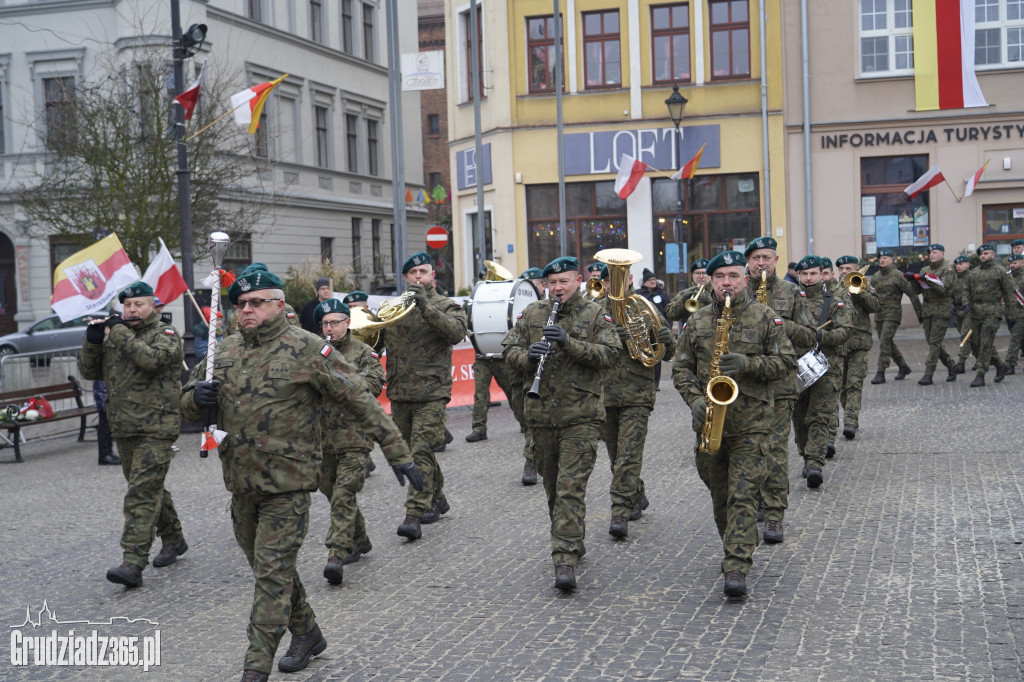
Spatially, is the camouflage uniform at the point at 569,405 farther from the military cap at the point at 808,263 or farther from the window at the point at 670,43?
the window at the point at 670,43

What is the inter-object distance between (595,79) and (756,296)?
21473mm

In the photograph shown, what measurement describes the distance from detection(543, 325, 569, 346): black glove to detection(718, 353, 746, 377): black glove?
0.95m

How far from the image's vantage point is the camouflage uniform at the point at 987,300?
54.6 feet

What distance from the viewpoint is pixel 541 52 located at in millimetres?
29031

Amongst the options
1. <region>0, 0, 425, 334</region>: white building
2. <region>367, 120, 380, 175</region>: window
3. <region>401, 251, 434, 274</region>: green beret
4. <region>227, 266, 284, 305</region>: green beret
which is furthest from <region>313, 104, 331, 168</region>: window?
<region>227, 266, 284, 305</region>: green beret

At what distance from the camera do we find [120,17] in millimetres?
32625

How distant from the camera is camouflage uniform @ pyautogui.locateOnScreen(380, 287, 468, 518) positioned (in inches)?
338

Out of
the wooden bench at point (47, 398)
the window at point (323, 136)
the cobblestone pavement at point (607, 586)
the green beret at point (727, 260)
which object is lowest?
the cobblestone pavement at point (607, 586)

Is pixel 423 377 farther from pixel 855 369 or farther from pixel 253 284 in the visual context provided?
pixel 855 369

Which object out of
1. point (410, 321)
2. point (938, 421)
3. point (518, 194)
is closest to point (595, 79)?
point (518, 194)

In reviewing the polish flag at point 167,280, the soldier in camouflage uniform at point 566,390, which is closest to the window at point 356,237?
the polish flag at point 167,280

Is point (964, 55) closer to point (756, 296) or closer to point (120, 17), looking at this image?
point (756, 296)

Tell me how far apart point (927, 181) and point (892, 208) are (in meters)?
2.16

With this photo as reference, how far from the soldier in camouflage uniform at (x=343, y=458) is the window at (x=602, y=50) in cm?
2210
